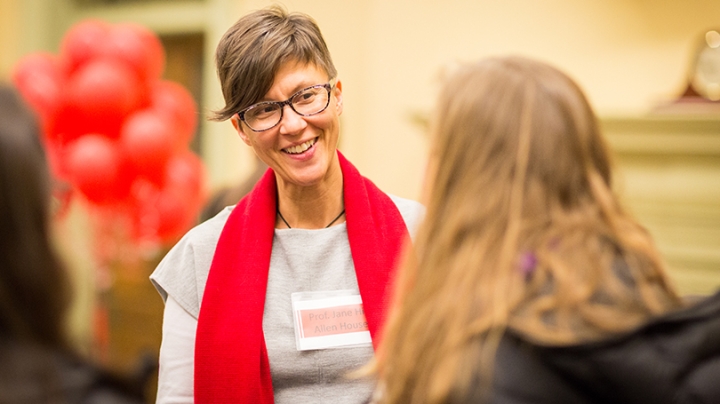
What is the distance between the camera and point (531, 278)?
37.8 inches

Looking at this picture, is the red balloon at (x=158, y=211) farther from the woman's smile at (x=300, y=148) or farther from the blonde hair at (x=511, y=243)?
the blonde hair at (x=511, y=243)

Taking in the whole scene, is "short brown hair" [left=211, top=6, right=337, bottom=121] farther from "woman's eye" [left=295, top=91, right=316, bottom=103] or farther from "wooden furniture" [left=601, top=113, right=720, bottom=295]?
"wooden furniture" [left=601, top=113, right=720, bottom=295]

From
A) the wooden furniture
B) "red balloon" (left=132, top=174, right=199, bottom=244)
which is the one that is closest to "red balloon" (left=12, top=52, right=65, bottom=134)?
"red balloon" (left=132, top=174, right=199, bottom=244)

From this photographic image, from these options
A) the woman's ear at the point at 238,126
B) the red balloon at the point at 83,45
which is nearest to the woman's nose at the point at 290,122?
Result: the woman's ear at the point at 238,126

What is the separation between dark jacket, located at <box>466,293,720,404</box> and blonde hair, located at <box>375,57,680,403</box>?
0.02m

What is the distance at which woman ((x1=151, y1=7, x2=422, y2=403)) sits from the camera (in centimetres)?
146

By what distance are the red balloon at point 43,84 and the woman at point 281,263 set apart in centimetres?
165

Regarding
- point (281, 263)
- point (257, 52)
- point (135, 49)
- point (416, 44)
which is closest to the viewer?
point (257, 52)

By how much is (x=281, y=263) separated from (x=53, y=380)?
690 millimetres

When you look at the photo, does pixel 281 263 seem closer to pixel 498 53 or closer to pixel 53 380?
pixel 53 380

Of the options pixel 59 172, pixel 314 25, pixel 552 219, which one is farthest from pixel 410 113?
pixel 552 219

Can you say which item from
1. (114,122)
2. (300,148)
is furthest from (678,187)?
(114,122)

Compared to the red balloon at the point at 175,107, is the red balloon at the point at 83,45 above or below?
above

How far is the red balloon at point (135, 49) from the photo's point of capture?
9.76 ft
